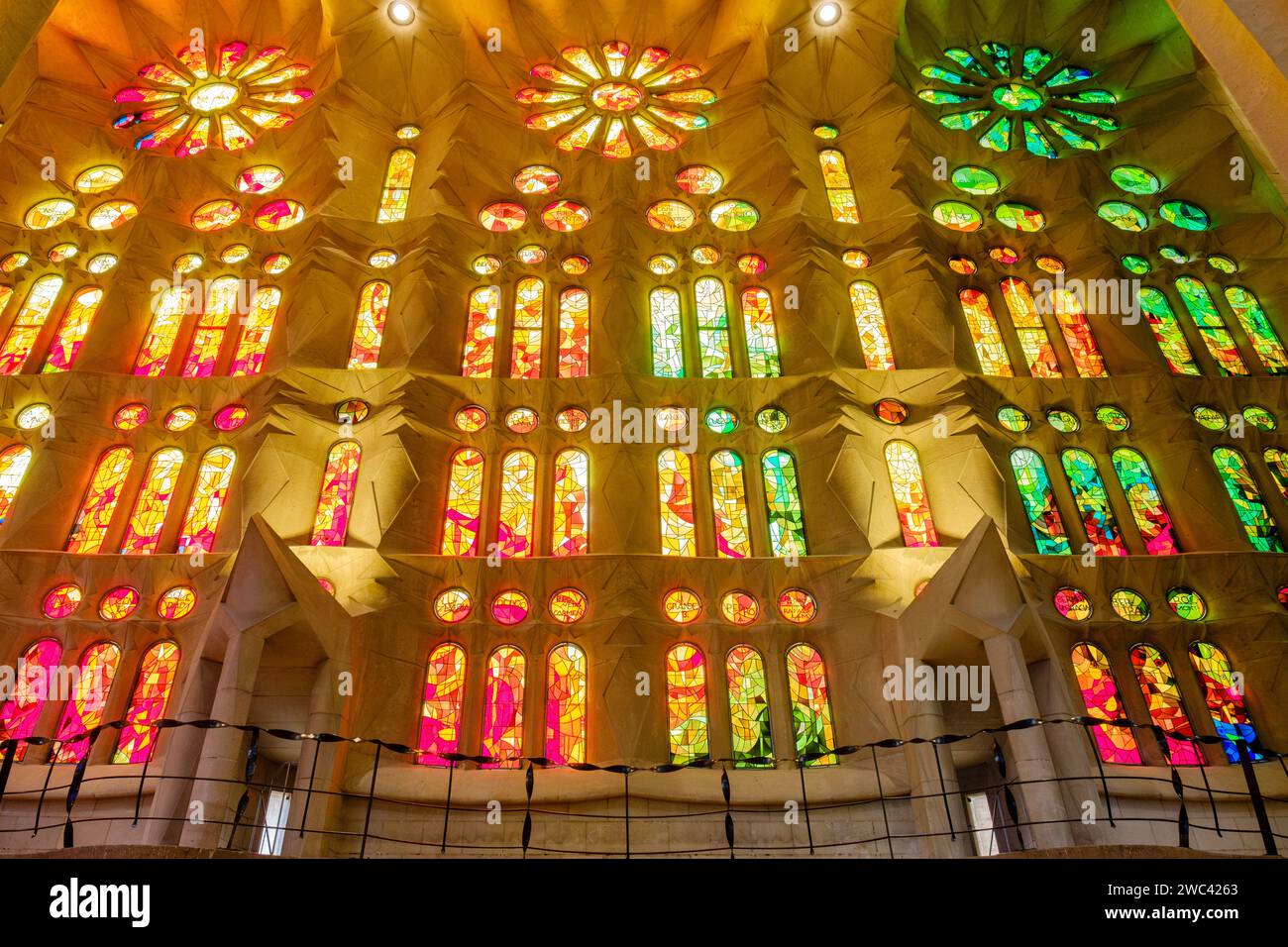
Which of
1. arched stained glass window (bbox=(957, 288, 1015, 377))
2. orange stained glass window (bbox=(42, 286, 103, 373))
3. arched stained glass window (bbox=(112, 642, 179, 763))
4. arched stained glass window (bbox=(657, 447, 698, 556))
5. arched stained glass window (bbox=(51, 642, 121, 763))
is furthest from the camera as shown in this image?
arched stained glass window (bbox=(957, 288, 1015, 377))

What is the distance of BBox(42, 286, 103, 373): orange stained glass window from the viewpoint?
18453 mm

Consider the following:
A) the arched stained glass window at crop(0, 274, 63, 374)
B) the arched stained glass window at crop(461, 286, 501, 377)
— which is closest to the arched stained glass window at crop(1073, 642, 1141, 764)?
the arched stained glass window at crop(461, 286, 501, 377)

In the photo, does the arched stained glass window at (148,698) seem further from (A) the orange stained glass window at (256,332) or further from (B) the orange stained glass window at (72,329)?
(B) the orange stained glass window at (72,329)

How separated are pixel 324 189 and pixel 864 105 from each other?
41.9 ft

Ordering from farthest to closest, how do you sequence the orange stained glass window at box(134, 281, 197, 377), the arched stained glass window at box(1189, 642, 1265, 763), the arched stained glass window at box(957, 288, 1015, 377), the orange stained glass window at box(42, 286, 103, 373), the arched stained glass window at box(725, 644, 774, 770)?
the arched stained glass window at box(957, 288, 1015, 377), the orange stained glass window at box(134, 281, 197, 377), the orange stained glass window at box(42, 286, 103, 373), the arched stained glass window at box(1189, 642, 1265, 763), the arched stained glass window at box(725, 644, 774, 770)

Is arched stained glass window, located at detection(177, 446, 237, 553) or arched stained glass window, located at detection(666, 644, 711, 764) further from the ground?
arched stained glass window, located at detection(177, 446, 237, 553)

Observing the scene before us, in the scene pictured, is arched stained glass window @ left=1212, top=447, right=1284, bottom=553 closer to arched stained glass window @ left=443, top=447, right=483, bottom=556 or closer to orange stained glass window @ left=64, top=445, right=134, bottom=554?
arched stained glass window @ left=443, top=447, right=483, bottom=556

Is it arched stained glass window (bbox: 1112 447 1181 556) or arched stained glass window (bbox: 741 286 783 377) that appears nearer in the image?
arched stained glass window (bbox: 1112 447 1181 556)

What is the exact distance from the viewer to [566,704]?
14.6 metres

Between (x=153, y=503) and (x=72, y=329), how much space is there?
5.02 m

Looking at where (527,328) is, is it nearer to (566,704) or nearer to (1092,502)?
(566,704)

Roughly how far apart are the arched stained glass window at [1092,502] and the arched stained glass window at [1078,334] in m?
2.20

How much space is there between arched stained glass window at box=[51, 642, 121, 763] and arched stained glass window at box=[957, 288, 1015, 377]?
53.2ft
